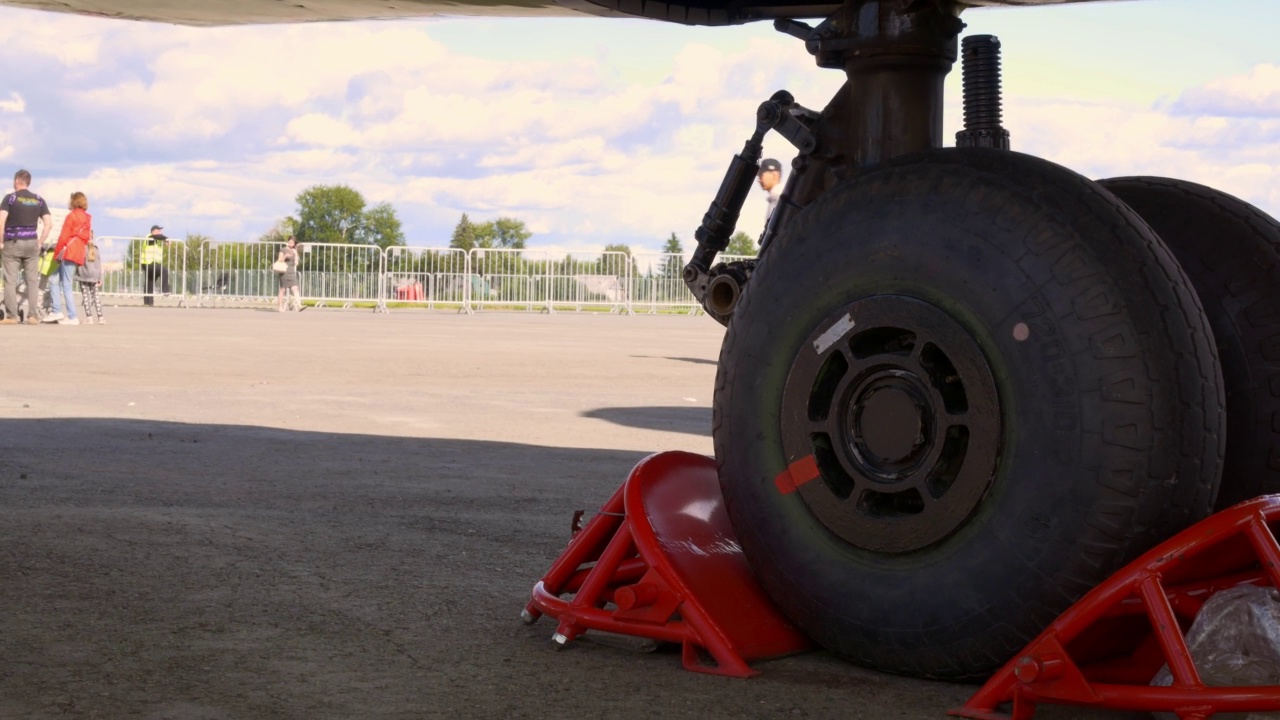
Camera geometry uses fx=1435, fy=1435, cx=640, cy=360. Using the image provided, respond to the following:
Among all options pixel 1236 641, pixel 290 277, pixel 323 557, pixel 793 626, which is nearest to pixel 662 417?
pixel 323 557

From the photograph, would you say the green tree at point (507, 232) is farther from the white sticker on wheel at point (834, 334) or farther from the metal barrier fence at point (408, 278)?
the white sticker on wheel at point (834, 334)

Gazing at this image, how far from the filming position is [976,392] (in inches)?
106

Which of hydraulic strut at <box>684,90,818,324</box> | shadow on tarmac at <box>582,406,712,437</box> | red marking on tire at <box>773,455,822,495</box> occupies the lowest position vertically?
shadow on tarmac at <box>582,406,712,437</box>

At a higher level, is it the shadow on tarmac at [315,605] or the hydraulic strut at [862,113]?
the hydraulic strut at [862,113]

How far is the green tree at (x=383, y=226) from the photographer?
93188 mm

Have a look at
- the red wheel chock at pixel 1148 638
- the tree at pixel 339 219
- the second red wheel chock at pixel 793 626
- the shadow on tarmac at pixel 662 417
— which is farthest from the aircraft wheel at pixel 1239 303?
the tree at pixel 339 219

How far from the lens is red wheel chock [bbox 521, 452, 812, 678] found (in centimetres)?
297

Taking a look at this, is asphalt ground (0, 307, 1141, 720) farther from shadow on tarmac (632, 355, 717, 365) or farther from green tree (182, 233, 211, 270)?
green tree (182, 233, 211, 270)

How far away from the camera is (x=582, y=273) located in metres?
35.5

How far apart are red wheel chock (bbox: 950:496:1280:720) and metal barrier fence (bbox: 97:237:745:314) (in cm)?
2989

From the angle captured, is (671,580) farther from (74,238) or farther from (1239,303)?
(74,238)

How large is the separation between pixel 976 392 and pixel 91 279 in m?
19.5

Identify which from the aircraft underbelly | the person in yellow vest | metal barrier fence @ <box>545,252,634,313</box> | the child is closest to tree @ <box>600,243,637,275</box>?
metal barrier fence @ <box>545,252,634,313</box>

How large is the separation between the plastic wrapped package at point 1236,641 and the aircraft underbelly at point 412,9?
1856 millimetres
